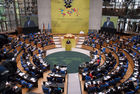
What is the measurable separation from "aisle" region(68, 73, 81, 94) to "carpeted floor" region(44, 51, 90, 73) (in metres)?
1.06

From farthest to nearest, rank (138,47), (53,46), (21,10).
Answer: (21,10), (53,46), (138,47)

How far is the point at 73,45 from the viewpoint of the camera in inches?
838

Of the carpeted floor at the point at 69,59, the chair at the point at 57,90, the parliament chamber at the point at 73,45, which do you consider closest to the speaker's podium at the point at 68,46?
the parliament chamber at the point at 73,45

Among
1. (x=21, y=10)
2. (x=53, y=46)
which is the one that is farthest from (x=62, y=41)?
(x=21, y=10)

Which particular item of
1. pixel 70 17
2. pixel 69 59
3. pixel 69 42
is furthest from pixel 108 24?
pixel 69 59

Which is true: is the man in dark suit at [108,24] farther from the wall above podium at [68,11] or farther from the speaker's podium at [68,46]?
the speaker's podium at [68,46]

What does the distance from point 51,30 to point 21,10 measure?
21.9 feet

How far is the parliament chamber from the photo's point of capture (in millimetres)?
10688

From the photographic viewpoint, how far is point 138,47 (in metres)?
16.3

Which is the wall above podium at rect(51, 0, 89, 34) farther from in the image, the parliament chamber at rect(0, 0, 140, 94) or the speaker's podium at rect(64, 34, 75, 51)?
the speaker's podium at rect(64, 34, 75, 51)

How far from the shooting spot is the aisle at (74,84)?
34.4 feet

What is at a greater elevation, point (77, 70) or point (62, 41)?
point (62, 41)

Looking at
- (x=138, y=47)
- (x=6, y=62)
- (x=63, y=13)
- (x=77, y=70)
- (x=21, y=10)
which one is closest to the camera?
(x=6, y=62)

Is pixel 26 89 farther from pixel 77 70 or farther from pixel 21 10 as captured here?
pixel 21 10
